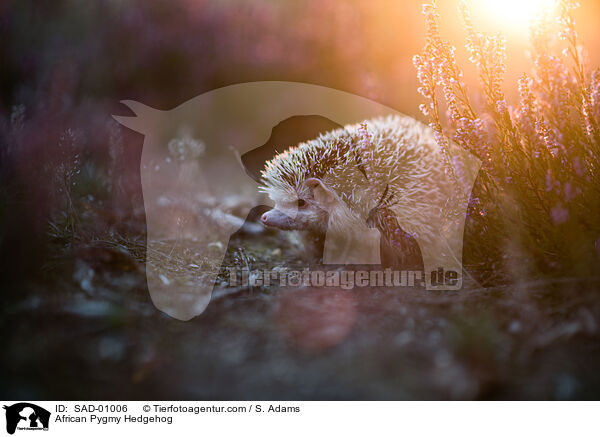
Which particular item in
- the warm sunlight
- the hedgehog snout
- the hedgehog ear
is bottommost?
the hedgehog snout

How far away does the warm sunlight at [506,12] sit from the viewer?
7.74 ft

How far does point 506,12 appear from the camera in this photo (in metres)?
2.57

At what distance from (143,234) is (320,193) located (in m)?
1.32

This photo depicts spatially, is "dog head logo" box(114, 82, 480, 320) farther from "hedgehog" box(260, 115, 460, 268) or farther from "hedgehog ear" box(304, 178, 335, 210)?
"hedgehog ear" box(304, 178, 335, 210)

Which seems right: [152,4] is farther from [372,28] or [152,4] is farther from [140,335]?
[140,335]

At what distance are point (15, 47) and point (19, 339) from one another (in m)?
2.00

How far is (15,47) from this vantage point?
2906 millimetres

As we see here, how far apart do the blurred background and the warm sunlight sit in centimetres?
2

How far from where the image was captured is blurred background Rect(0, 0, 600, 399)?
192 centimetres

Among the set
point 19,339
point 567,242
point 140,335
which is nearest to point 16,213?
point 19,339
